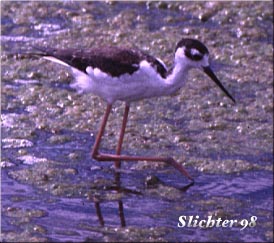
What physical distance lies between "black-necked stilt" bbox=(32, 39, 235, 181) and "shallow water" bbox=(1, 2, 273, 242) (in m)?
0.23

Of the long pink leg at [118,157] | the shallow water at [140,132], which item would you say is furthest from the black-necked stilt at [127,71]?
the shallow water at [140,132]

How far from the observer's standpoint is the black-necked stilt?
190 inches

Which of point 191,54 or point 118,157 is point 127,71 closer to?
point 191,54

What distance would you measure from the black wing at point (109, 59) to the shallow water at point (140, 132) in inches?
20.0

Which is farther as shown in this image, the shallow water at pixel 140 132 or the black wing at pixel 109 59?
the black wing at pixel 109 59

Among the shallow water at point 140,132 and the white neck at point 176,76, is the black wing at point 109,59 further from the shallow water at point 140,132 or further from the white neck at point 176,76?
the shallow water at point 140,132

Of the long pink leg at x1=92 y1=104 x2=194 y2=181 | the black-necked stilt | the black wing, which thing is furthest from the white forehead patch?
the long pink leg at x1=92 y1=104 x2=194 y2=181

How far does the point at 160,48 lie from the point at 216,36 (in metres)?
0.47

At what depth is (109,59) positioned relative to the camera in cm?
485

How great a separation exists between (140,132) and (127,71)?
632 mm

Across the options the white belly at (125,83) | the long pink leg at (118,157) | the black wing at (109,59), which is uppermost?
the black wing at (109,59)

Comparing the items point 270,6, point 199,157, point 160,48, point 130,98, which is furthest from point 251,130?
point 270,6

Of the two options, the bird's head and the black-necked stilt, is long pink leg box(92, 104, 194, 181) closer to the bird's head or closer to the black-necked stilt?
the black-necked stilt

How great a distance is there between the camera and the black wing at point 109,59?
4.81 m
